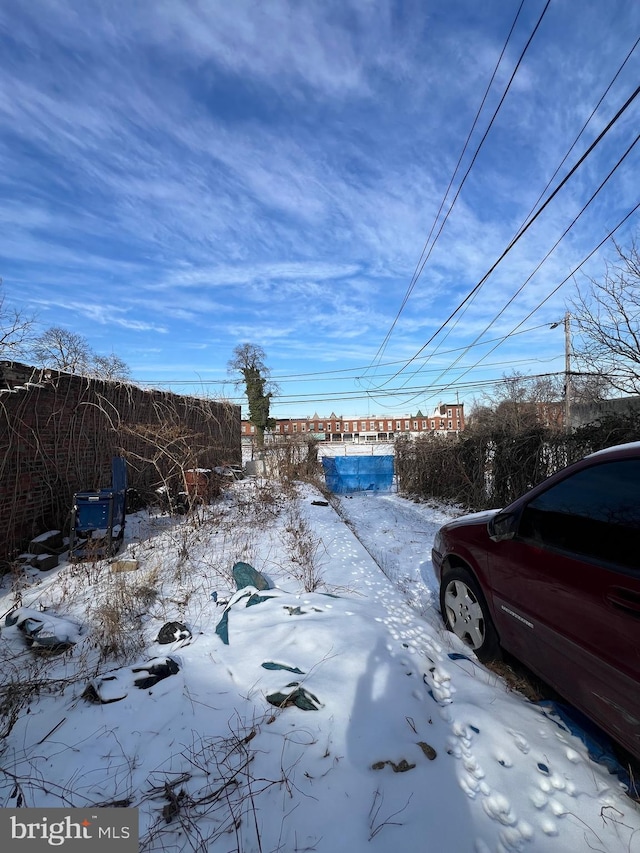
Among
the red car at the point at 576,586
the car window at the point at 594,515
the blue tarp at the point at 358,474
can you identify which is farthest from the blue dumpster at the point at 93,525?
the blue tarp at the point at 358,474

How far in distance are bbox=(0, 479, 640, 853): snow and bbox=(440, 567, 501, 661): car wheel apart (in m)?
0.13

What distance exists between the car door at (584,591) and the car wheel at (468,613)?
0.26m

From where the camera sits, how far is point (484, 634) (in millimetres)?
3109

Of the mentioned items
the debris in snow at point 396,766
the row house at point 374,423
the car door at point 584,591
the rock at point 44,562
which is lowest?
the rock at point 44,562

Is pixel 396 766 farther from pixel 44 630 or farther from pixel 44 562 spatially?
pixel 44 562

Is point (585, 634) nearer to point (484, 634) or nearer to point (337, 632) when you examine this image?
point (484, 634)

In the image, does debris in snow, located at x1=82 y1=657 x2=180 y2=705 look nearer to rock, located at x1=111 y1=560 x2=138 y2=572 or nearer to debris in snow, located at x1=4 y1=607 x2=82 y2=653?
debris in snow, located at x1=4 y1=607 x2=82 y2=653

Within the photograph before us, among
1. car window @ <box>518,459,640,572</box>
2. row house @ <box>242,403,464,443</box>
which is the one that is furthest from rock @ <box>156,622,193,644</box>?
row house @ <box>242,403,464,443</box>

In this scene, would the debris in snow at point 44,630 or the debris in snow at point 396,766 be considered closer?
the debris in snow at point 396,766

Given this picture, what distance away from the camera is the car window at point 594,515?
2006mm

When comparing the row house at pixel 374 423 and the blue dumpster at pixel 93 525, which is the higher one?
the row house at pixel 374 423

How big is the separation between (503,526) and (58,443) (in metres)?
7.13

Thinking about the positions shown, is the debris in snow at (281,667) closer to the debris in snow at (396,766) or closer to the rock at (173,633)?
the debris in snow at (396,766)

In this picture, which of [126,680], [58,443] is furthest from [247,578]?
[58,443]
